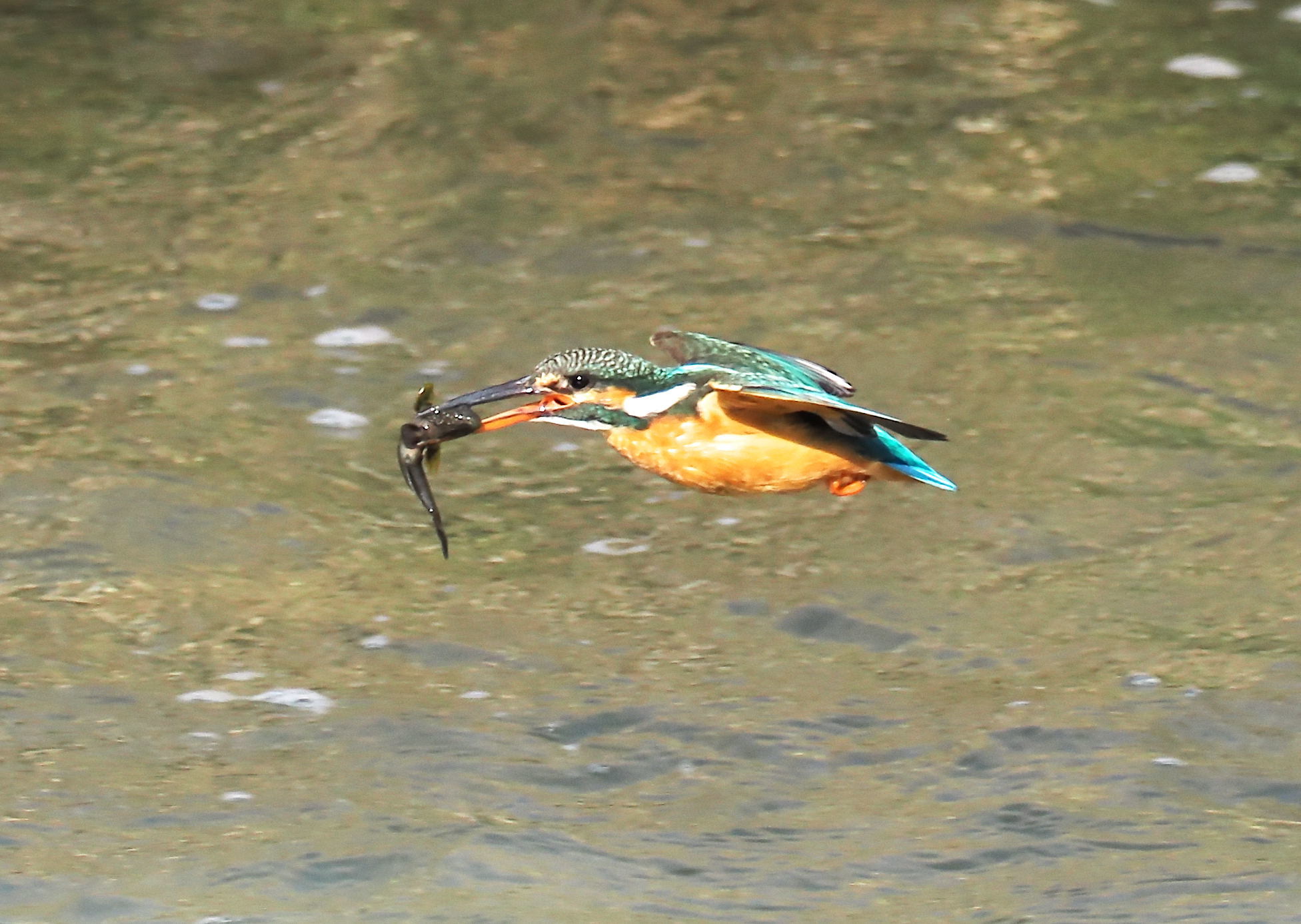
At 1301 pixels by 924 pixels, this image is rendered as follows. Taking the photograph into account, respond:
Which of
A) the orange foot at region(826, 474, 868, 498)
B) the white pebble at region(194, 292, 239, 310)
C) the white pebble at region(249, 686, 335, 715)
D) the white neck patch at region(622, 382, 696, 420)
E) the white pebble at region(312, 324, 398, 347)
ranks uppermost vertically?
the white neck patch at region(622, 382, 696, 420)

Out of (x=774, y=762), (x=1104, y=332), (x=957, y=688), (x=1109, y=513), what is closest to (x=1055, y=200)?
(x=1104, y=332)

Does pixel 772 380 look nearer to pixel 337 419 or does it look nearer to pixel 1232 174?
→ pixel 337 419

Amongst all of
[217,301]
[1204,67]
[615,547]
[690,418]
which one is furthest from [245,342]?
[1204,67]

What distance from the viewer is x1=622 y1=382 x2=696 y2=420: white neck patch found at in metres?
4.05

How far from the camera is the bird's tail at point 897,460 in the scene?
4.21m

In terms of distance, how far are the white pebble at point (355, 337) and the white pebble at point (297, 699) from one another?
5.63ft

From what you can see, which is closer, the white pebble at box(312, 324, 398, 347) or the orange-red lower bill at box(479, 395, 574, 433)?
the orange-red lower bill at box(479, 395, 574, 433)

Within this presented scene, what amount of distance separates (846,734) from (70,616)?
6.58 ft

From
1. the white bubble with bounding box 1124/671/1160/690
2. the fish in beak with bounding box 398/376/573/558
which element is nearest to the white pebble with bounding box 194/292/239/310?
the fish in beak with bounding box 398/376/573/558

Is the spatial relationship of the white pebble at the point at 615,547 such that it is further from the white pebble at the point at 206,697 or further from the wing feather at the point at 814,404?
the wing feather at the point at 814,404

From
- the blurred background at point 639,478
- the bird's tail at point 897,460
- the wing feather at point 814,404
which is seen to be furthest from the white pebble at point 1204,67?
the wing feather at point 814,404

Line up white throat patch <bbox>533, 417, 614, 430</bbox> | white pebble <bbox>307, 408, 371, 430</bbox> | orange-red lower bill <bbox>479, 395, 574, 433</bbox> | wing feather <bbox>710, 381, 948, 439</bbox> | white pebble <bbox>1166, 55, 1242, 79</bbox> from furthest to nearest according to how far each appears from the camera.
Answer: white pebble <bbox>1166, 55, 1242, 79</bbox>, white pebble <bbox>307, 408, 371, 430</bbox>, white throat patch <bbox>533, 417, 614, 430</bbox>, orange-red lower bill <bbox>479, 395, 574, 433</bbox>, wing feather <bbox>710, 381, 948, 439</bbox>

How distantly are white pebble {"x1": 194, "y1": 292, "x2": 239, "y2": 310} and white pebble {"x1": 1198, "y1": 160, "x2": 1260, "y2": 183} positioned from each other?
3406 millimetres

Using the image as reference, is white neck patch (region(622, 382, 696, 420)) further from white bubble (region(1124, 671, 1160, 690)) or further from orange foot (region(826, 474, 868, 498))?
white bubble (region(1124, 671, 1160, 690))
